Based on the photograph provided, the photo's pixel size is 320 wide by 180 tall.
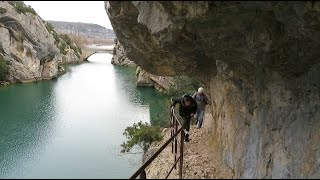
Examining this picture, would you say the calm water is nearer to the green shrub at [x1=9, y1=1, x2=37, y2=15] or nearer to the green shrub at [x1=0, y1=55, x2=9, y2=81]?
the green shrub at [x1=0, y1=55, x2=9, y2=81]

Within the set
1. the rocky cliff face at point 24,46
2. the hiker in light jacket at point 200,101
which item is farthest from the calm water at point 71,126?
the hiker in light jacket at point 200,101

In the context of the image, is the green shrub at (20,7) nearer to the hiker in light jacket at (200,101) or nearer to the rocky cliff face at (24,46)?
the rocky cliff face at (24,46)

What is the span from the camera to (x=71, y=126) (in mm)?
25969

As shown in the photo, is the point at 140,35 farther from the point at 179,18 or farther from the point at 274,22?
the point at 274,22

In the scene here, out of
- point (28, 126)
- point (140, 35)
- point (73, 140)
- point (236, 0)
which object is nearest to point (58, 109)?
point (28, 126)

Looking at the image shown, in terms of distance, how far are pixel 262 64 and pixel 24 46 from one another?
158 ft

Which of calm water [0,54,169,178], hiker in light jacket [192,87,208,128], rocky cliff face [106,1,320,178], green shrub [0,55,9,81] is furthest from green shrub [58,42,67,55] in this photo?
rocky cliff face [106,1,320,178]

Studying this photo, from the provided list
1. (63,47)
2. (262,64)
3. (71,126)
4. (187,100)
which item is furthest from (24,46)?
(262,64)

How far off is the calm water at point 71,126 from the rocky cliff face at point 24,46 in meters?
2.92

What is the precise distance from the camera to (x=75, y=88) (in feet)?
148

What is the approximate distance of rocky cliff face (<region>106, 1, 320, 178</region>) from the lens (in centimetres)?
660

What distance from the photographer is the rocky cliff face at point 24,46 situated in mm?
47875

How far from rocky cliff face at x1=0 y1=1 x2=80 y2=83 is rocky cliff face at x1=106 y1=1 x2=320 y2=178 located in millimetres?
41895

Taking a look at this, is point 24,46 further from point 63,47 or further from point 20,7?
point 63,47
